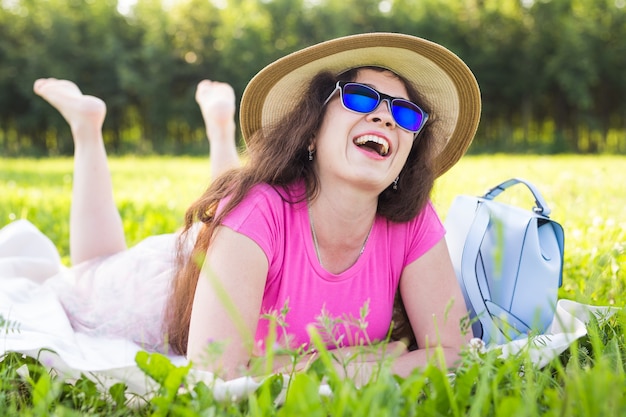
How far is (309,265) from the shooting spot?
237cm

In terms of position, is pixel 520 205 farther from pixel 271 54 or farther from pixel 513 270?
pixel 271 54

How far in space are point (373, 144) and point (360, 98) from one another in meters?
0.17

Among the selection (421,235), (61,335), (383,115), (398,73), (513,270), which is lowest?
(61,335)

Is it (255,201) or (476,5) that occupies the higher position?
(476,5)

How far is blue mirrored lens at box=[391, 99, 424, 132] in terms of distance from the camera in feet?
7.72

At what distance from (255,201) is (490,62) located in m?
26.7

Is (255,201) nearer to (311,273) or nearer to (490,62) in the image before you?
(311,273)

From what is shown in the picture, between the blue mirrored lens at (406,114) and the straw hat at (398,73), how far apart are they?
0.70ft

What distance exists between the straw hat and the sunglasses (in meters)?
0.15

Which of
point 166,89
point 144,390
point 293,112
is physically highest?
point 166,89

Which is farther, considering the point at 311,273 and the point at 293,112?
the point at 293,112

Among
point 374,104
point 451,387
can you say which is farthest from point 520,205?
point 451,387

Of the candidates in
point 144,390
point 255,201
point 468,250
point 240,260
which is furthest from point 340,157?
point 144,390

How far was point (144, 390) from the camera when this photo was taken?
6.05 feet
